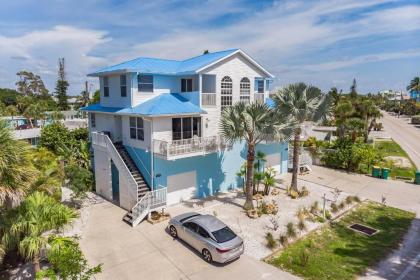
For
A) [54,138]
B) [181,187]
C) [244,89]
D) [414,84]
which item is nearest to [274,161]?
[244,89]

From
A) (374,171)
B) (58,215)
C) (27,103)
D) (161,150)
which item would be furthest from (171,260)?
(27,103)

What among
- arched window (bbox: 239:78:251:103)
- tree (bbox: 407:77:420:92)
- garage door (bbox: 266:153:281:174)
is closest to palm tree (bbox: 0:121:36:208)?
arched window (bbox: 239:78:251:103)

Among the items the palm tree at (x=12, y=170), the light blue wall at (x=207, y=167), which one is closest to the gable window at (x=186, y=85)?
the light blue wall at (x=207, y=167)

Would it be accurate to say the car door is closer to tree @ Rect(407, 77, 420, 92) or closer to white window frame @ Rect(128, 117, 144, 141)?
white window frame @ Rect(128, 117, 144, 141)

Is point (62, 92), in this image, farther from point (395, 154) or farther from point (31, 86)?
point (395, 154)

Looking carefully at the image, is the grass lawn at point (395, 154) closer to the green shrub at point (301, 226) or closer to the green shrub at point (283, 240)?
the green shrub at point (301, 226)
